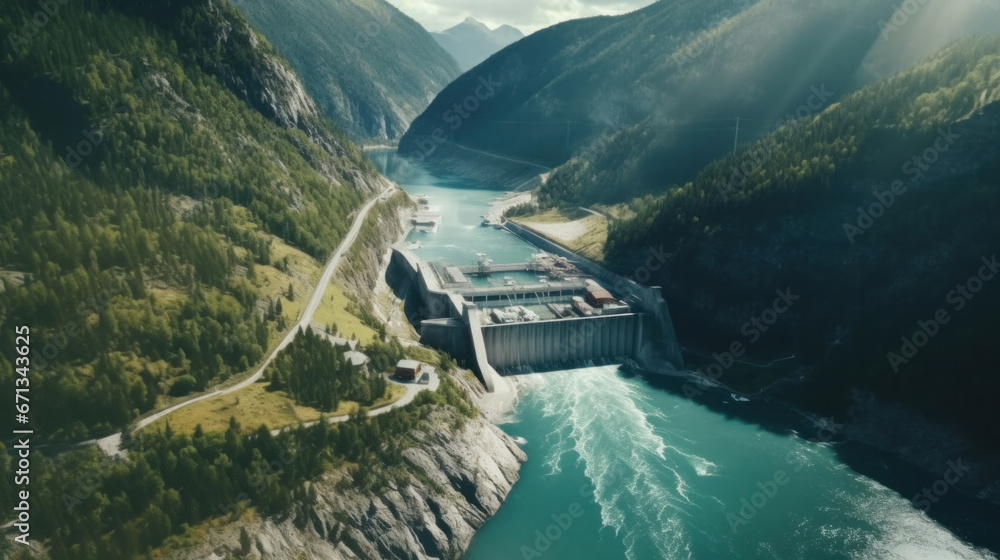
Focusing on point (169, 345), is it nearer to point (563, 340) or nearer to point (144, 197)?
point (144, 197)

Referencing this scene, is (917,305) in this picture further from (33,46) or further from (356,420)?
(33,46)

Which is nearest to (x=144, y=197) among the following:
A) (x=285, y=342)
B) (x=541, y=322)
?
Result: (x=285, y=342)

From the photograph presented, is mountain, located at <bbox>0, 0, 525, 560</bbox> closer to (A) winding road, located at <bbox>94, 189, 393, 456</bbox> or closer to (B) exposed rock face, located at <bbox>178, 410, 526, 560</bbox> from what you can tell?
(B) exposed rock face, located at <bbox>178, 410, 526, 560</bbox>

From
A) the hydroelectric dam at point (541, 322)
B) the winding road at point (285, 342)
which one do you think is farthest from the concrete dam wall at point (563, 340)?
the winding road at point (285, 342)

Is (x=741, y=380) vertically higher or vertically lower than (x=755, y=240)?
lower

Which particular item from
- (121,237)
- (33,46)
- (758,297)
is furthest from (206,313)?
(758,297)

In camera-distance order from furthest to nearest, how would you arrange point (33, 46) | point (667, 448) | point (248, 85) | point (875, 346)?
point (248, 85) → point (33, 46) → point (875, 346) → point (667, 448)

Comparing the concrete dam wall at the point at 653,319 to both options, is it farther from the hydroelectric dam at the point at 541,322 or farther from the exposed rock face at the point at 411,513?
the exposed rock face at the point at 411,513
